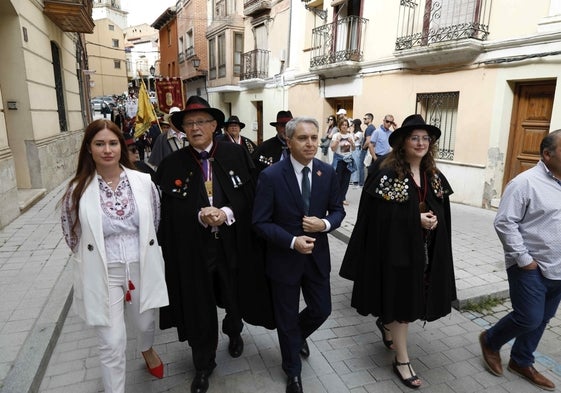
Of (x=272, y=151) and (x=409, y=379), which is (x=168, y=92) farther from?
(x=409, y=379)

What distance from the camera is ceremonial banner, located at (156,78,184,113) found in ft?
40.8

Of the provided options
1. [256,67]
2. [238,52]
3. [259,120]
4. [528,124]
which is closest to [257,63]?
[256,67]

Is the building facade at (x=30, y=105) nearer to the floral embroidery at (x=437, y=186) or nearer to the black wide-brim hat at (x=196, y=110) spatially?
the black wide-brim hat at (x=196, y=110)

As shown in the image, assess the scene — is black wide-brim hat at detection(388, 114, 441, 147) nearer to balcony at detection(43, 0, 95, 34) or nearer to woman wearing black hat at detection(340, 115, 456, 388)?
woman wearing black hat at detection(340, 115, 456, 388)

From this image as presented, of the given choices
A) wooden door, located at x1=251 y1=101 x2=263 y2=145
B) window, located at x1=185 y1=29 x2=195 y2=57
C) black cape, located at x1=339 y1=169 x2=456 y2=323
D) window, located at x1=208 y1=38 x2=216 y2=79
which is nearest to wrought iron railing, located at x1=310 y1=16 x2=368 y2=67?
wooden door, located at x1=251 y1=101 x2=263 y2=145

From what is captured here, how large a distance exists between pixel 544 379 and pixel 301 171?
237 cm

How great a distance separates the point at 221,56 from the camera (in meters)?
23.0

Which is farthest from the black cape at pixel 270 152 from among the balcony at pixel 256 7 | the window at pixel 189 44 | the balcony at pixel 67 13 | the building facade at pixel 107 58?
the building facade at pixel 107 58

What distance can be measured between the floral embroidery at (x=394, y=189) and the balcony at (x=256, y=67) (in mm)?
16409

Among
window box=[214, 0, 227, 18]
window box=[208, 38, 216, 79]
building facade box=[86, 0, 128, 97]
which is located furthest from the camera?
building facade box=[86, 0, 128, 97]

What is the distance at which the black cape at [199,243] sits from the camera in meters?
2.66

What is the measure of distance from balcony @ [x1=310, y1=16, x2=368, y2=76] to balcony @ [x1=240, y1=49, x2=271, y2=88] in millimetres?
4717

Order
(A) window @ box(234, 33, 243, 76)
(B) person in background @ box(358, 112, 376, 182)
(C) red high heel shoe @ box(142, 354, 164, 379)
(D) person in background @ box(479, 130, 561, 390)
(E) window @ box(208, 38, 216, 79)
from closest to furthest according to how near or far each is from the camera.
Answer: (D) person in background @ box(479, 130, 561, 390), (C) red high heel shoe @ box(142, 354, 164, 379), (B) person in background @ box(358, 112, 376, 182), (A) window @ box(234, 33, 243, 76), (E) window @ box(208, 38, 216, 79)

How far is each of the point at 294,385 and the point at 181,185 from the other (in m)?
1.61
